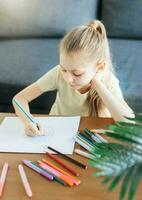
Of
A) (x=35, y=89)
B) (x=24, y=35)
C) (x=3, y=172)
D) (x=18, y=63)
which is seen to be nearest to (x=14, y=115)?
(x=35, y=89)

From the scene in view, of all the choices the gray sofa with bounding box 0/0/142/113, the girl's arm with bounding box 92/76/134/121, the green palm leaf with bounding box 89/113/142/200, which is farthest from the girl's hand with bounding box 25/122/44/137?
the gray sofa with bounding box 0/0/142/113

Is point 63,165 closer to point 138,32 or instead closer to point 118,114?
point 118,114

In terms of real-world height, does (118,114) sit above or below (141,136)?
below

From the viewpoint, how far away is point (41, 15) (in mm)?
2180

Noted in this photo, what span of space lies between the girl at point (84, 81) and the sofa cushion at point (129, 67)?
27 centimetres

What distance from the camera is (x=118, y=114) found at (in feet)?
3.67

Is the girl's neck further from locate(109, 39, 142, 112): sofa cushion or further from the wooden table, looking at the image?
the wooden table

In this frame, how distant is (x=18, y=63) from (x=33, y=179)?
3.60 ft

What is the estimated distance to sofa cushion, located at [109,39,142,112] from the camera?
5.05 feet

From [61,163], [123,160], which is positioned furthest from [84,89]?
[123,160]

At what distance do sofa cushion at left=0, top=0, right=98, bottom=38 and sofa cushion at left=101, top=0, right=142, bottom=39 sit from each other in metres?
0.12

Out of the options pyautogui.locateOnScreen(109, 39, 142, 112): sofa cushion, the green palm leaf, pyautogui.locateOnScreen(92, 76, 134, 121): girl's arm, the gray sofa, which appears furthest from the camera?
the gray sofa

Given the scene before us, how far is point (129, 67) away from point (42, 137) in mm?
885

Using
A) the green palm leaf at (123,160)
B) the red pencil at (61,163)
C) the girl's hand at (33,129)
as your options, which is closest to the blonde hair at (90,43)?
the girl's hand at (33,129)
